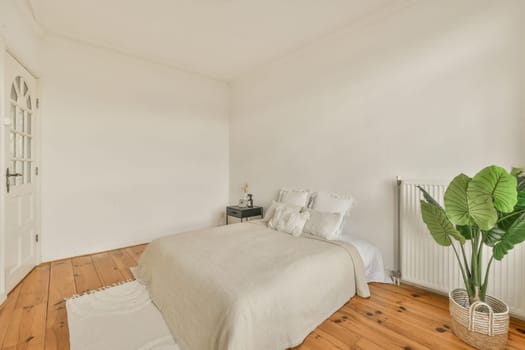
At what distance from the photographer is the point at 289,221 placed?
274 centimetres

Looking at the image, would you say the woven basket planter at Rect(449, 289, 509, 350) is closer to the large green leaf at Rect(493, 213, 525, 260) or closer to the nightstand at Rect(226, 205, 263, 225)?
the large green leaf at Rect(493, 213, 525, 260)

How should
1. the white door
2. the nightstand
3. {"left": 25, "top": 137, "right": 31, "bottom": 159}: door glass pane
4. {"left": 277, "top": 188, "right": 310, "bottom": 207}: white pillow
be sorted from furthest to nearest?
the nightstand → {"left": 277, "top": 188, "right": 310, "bottom": 207}: white pillow → {"left": 25, "top": 137, "right": 31, "bottom": 159}: door glass pane → the white door

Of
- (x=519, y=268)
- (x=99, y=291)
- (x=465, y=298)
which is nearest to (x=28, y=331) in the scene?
(x=99, y=291)

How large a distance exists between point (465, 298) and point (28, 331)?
128 inches

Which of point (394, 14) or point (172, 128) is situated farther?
point (172, 128)

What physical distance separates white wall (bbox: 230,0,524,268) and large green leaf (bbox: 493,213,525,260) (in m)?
0.62

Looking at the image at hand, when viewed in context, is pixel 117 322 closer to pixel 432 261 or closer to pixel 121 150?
pixel 121 150

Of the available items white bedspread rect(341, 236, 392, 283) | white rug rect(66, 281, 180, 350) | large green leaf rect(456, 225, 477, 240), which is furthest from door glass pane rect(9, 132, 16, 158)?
large green leaf rect(456, 225, 477, 240)

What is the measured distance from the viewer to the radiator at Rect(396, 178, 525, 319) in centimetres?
184

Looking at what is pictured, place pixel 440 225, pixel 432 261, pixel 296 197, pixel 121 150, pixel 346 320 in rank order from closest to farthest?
1. pixel 440 225
2. pixel 346 320
3. pixel 432 261
4. pixel 296 197
5. pixel 121 150

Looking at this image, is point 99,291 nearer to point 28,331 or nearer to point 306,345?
point 28,331

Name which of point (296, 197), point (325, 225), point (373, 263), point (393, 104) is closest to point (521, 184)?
point (393, 104)

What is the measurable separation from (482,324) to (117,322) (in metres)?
2.56

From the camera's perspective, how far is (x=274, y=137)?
12.7 ft
